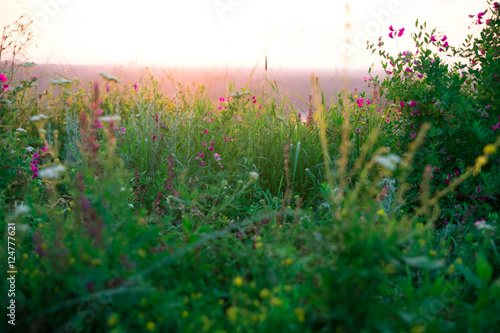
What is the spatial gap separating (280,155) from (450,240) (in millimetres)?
1522

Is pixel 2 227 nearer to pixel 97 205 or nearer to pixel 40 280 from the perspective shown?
pixel 40 280

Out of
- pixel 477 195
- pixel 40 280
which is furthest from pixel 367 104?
pixel 40 280

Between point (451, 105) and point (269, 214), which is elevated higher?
point (451, 105)

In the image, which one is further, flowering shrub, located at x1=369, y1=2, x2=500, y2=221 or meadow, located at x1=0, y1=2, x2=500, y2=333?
flowering shrub, located at x1=369, y1=2, x2=500, y2=221

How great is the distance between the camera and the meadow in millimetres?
1362

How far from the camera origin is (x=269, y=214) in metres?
2.32

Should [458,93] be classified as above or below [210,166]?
above

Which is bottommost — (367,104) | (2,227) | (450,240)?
(450,240)

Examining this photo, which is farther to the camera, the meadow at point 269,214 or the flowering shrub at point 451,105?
the flowering shrub at point 451,105

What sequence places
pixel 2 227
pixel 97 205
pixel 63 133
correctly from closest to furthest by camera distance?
pixel 97 205 < pixel 2 227 < pixel 63 133

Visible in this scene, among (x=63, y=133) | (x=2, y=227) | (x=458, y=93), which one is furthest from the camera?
(x=63, y=133)

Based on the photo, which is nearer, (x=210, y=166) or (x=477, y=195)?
(x=477, y=195)

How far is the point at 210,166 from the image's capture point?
3.27 meters

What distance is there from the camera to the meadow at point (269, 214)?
4.47ft
